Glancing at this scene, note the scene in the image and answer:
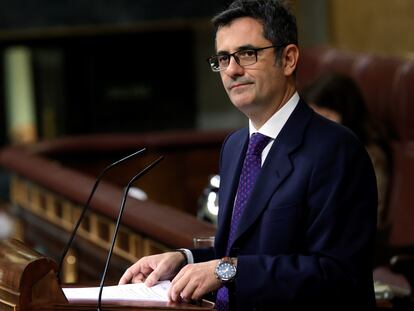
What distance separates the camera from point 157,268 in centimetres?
204

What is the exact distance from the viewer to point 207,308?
1828 mm

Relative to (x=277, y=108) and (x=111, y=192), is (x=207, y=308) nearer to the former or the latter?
(x=277, y=108)

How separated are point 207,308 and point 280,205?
0.82 ft

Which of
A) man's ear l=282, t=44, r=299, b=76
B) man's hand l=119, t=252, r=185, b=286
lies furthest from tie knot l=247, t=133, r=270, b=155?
man's hand l=119, t=252, r=185, b=286

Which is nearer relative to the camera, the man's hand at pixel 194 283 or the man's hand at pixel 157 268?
the man's hand at pixel 194 283

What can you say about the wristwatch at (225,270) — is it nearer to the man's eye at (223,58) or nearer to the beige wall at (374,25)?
the man's eye at (223,58)

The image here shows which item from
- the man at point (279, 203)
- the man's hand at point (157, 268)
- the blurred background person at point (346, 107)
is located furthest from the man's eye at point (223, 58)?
the blurred background person at point (346, 107)

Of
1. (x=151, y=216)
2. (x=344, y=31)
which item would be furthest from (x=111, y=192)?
(x=344, y=31)

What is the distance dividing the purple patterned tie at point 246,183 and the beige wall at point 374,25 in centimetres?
438

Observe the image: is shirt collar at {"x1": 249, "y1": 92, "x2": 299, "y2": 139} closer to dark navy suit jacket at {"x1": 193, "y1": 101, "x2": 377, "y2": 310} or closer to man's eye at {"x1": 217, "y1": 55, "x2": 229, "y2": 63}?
dark navy suit jacket at {"x1": 193, "y1": 101, "x2": 377, "y2": 310}

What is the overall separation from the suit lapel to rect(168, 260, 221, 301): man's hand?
0.46 feet

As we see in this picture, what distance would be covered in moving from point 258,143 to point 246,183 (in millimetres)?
84

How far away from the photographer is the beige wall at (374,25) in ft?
21.5

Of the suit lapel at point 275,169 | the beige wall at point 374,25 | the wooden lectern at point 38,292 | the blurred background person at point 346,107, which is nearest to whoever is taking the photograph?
the wooden lectern at point 38,292
